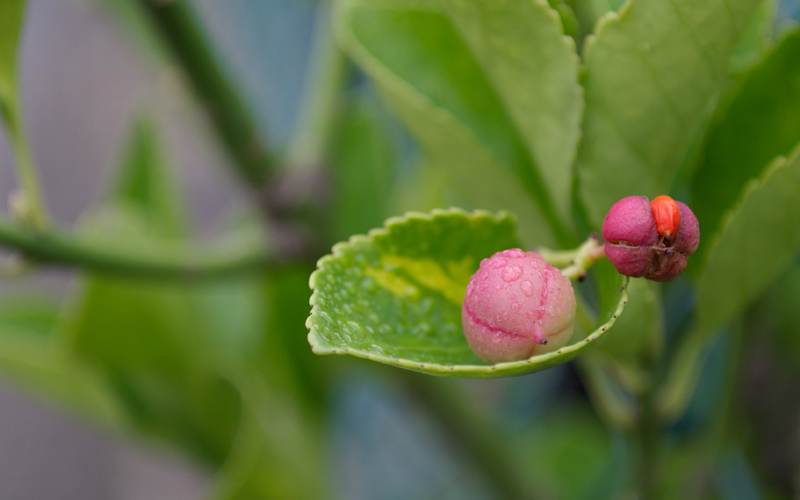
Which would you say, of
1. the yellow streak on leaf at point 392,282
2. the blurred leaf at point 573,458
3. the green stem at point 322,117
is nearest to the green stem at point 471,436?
the blurred leaf at point 573,458

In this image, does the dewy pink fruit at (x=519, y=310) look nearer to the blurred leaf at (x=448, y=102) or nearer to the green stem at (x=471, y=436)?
the blurred leaf at (x=448, y=102)

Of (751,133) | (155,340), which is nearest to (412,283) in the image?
(751,133)

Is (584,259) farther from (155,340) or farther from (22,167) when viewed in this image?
(155,340)

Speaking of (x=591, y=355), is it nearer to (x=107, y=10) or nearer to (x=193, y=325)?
(x=193, y=325)

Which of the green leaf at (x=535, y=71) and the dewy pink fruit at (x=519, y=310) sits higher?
the green leaf at (x=535, y=71)

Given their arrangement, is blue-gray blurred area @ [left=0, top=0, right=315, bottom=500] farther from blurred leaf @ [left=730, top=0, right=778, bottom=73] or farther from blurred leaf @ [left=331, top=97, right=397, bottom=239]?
blurred leaf @ [left=730, top=0, right=778, bottom=73]

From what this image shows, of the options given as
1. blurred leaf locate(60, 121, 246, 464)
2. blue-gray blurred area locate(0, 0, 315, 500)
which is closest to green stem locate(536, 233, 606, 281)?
blurred leaf locate(60, 121, 246, 464)

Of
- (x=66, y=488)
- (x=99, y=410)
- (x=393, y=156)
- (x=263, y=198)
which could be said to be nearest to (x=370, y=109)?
(x=393, y=156)
